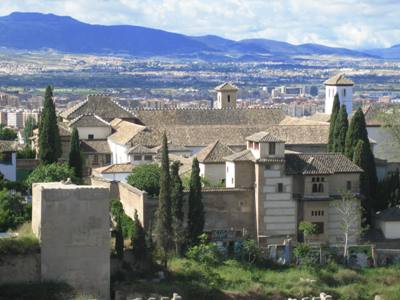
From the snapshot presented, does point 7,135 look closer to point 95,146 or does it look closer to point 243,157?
point 95,146

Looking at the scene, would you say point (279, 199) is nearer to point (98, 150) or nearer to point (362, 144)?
point (362, 144)

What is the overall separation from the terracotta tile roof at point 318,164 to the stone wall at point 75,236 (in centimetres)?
905

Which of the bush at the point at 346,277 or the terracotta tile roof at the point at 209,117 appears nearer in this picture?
the bush at the point at 346,277

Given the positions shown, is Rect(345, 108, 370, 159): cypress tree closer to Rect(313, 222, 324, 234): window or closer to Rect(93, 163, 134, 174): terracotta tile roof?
Rect(313, 222, 324, 234): window

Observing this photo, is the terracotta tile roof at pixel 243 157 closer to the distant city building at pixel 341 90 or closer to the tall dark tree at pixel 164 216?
the tall dark tree at pixel 164 216

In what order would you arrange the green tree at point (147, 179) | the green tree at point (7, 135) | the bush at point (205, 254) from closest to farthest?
the bush at point (205, 254) < the green tree at point (147, 179) < the green tree at point (7, 135)

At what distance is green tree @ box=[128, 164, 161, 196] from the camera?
38094mm

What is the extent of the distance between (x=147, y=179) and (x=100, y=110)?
63.5ft

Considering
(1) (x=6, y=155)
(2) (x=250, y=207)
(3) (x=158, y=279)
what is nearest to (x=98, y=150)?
(1) (x=6, y=155)

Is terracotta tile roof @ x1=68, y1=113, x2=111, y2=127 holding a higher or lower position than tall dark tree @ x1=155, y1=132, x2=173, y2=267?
higher

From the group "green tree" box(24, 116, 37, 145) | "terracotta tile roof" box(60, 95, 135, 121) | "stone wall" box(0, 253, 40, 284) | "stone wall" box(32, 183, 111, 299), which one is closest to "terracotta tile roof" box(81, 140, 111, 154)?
"terracotta tile roof" box(60, 95, 135, 121)

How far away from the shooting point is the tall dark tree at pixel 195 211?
35.2 m

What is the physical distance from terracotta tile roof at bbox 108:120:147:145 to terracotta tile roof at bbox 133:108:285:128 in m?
3.50

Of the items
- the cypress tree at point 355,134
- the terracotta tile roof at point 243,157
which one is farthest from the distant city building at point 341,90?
the terracotta tile roof at point 243,157
